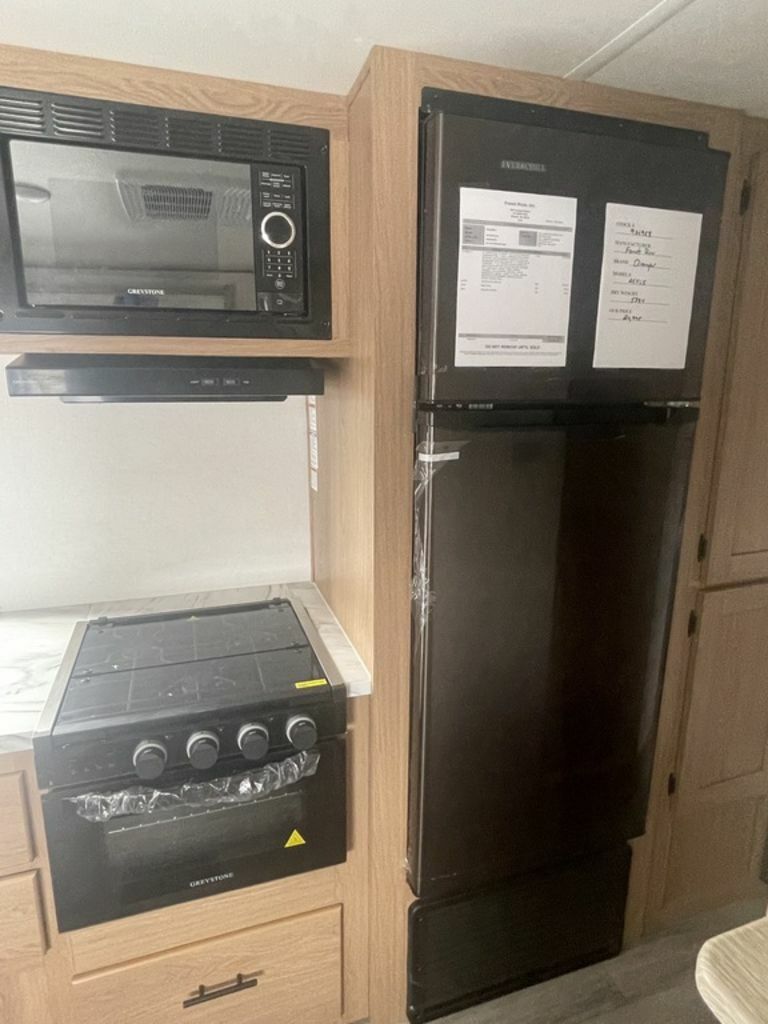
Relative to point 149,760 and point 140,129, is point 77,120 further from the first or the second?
point 149,760

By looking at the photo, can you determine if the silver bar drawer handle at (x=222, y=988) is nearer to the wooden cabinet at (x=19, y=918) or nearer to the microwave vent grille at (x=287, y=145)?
the wooden cabinet at (x=19, y=918)

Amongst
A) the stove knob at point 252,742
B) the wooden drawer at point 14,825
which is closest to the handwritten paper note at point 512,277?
the stove knob at point 252,742

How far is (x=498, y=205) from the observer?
43.9 inches

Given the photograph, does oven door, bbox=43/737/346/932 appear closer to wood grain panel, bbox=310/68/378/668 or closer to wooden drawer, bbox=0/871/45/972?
wooden drawer, bbox=0/871/45/972

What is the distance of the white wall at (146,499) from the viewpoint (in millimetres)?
1576

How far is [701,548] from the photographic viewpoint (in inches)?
60.6

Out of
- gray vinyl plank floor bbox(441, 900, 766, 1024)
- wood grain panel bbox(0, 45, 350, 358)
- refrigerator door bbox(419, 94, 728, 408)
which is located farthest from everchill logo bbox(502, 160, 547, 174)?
gray vinyl plank floor bbox(441, 900, 766, 1024)

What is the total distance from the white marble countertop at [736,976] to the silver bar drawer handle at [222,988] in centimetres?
117

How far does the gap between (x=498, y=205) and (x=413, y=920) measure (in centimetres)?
152

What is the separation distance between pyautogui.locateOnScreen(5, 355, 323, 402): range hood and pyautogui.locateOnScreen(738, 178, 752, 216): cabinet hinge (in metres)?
0.98

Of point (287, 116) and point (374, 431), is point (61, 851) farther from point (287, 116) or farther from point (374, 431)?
point (287, 116)

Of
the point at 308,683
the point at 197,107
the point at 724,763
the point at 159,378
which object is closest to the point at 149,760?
the point at 308,683

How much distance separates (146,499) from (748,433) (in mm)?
1517

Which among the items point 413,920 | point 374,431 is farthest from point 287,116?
point 413,920
